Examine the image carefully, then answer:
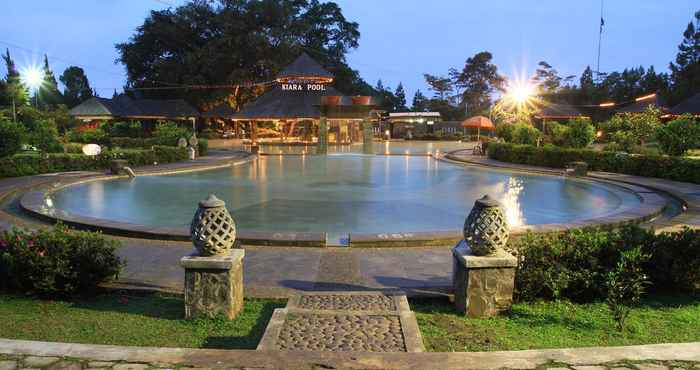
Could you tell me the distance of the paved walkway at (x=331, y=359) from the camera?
9.84 feet

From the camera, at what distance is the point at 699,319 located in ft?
13.6

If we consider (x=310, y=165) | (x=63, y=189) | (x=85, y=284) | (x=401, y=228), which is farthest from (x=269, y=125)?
(x=85, y=284)

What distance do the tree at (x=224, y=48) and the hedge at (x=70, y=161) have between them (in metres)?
25.3

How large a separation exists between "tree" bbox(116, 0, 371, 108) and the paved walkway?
140ft

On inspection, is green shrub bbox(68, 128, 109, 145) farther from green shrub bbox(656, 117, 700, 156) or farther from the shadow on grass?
the shadow on grass

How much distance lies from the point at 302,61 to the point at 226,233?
34.3 meters

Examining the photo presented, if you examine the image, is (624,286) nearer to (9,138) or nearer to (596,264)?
(596,264)

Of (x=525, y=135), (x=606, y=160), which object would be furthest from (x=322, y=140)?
(x=606, y=160)

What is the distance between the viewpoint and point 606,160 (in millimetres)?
17656

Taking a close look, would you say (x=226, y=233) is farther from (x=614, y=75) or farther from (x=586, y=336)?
(x=614, y=75)

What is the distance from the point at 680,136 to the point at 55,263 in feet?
57.2

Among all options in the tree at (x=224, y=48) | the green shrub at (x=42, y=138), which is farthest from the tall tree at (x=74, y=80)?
the green shrub at (x=42, y=138)

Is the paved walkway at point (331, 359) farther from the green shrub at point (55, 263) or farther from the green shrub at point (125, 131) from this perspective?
the green shrub at point (125, 131)

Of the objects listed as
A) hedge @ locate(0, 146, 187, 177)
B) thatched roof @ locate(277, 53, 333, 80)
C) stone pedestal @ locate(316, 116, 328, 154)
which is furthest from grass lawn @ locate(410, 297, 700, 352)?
thatched roof @ locate(277, 53, 333, 80)
